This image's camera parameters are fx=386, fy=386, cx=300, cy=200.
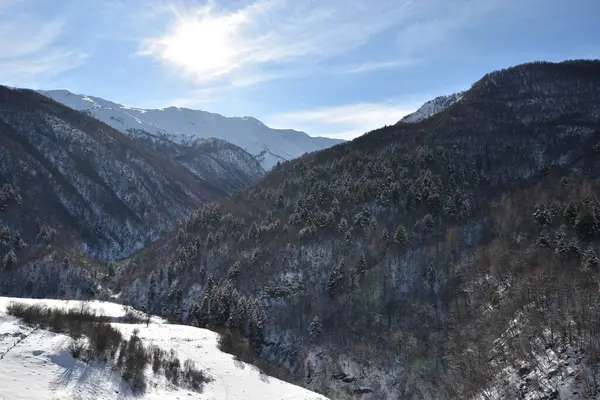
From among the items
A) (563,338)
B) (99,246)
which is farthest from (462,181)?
(99,246)

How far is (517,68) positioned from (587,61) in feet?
99.2

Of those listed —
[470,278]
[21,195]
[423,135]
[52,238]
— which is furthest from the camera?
[21,195]

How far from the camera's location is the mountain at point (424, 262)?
44000mm

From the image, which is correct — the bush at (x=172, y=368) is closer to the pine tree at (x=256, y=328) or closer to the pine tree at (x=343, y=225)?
the pine tree at (x=256, y=328)

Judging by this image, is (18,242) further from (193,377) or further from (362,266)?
(193,377)

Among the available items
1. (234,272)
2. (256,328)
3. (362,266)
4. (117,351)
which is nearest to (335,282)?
(362,266)

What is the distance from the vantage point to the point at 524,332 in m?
37.0

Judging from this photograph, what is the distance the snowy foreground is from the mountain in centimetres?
1917

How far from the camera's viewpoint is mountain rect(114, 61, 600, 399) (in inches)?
1732

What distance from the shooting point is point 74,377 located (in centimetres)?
2436

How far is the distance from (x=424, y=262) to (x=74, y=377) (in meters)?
71.0

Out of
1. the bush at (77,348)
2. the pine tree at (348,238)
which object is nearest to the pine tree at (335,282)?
the pine tree at (348,238)

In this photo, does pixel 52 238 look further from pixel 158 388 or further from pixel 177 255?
pixel 158 388

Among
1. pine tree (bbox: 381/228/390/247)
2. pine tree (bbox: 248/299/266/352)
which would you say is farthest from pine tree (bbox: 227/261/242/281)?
pine tree (bbox: 381/228/390/247)
